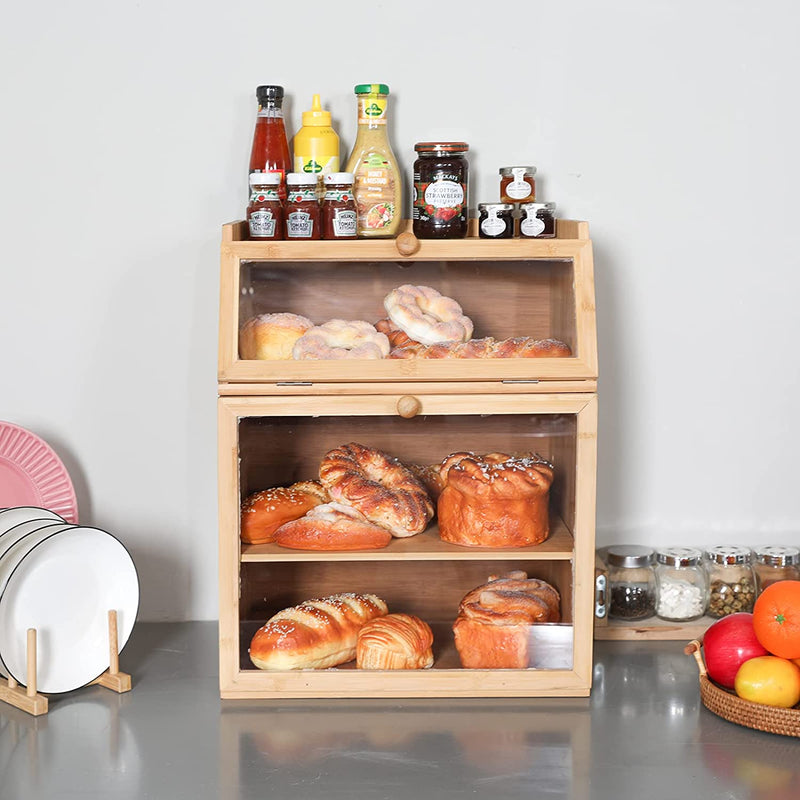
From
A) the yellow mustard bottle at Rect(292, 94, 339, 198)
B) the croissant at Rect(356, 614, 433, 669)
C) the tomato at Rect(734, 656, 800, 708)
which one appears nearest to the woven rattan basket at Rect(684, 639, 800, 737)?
the tomato at Rect(734, 656, 800, 708)

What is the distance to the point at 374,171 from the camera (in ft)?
5.92

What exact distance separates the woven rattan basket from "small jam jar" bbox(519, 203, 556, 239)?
0.66 m

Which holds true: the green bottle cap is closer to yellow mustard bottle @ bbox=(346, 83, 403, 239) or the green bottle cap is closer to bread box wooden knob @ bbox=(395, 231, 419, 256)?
yellow mustard bottle @ bbox=(346, 83, 403, 239)

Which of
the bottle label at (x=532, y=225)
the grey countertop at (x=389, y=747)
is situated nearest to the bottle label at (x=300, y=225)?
the bottle label at (x=532, y=225)

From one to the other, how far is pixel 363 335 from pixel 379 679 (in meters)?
0.51

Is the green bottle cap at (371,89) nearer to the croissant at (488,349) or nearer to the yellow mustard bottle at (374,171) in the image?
the yellow mustard bottle at (374,171)

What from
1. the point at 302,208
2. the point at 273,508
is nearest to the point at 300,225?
the point at 302,208

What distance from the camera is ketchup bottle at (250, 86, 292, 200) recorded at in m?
1.83

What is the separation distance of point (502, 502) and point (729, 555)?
490 millimetres

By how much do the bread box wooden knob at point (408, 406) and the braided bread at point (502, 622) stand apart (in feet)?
1.11

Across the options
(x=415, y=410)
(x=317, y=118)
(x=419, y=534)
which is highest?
(x=317, y=118)

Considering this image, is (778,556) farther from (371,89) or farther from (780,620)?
(371,89)

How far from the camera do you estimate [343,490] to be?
174 centimetres

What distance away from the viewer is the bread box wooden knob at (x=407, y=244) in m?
1.63
